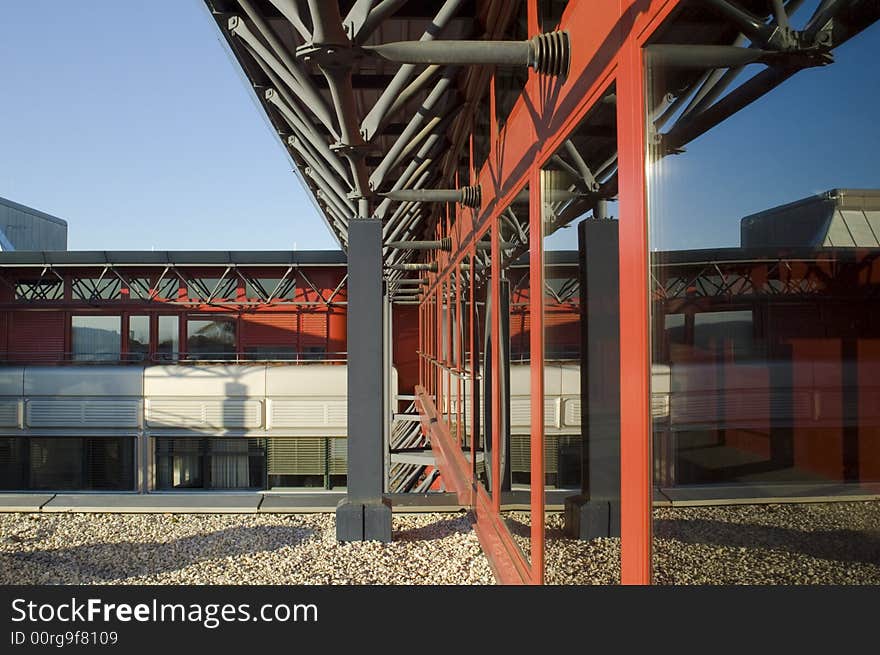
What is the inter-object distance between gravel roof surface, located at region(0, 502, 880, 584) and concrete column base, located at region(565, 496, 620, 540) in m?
0.05

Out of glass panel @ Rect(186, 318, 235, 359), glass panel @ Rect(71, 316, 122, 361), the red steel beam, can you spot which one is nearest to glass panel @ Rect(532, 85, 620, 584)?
the red steel beam

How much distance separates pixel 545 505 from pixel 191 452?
21.4 meters

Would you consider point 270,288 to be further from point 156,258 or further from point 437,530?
point 437,530

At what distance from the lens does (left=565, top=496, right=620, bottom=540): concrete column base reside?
2211mm

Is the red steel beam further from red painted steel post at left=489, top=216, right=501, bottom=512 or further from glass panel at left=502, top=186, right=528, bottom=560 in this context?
red painted steel post at left=489, top=216, right=501, bottom=512

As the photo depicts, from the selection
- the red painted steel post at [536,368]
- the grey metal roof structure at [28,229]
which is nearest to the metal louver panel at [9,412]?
the grey metal roof structure at [28,229]

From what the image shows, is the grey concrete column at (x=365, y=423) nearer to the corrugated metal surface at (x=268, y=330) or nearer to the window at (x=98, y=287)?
the corrugated metal surface at (x=268, y=330)

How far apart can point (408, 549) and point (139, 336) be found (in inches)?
878

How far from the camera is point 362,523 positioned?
6340 mm

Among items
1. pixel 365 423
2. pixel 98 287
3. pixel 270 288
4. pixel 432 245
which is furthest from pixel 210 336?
pixel 365 423

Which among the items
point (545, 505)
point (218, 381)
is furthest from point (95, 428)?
point (545, 505)

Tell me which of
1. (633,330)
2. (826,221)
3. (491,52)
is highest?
(491,52)

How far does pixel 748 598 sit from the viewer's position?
1.44 meters

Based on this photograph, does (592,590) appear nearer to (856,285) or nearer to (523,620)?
(523,620)
